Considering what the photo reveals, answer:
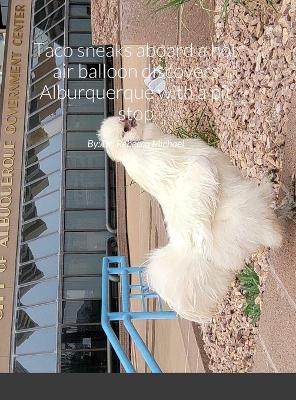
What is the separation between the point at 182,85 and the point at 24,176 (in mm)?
4460

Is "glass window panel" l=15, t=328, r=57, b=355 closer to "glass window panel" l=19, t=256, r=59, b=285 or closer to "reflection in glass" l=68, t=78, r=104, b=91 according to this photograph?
"glass window panel" l=19, t=256, r=59, b=285

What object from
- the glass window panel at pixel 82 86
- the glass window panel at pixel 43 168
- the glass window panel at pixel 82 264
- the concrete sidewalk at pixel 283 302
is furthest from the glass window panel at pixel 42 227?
the concrete sidewalk at pixel 283 302

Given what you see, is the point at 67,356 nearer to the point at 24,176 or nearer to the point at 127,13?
the point at 24,176

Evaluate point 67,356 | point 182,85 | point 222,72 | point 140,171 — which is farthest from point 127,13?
point 67,356

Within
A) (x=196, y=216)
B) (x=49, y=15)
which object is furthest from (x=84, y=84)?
(x=196, y=216)

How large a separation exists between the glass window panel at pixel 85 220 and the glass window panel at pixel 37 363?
1839 millimetres

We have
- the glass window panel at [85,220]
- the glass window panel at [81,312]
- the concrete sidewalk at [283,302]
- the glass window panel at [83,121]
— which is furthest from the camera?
the glass window panel at [83,121]

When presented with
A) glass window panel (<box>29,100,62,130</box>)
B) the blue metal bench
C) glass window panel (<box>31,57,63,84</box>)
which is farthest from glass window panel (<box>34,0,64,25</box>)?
the blue metal bench

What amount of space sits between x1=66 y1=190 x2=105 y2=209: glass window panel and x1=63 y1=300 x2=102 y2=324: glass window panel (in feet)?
4.64

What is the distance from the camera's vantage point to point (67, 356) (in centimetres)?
812

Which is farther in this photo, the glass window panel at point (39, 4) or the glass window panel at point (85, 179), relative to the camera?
the glass window panel at point (39, 4)

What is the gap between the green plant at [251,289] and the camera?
11.9ft

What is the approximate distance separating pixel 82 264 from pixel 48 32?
3.89m

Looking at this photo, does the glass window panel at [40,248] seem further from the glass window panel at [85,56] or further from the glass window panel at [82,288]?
the glass window panel at [85,56]
